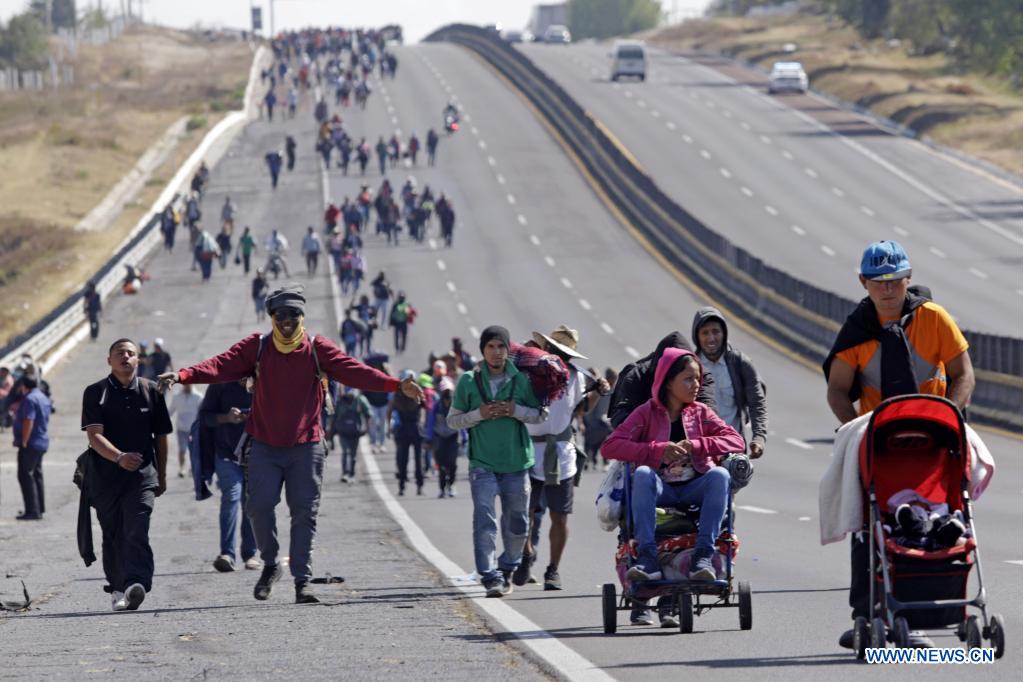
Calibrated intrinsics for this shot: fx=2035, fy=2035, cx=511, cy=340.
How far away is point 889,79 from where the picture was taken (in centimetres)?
10056

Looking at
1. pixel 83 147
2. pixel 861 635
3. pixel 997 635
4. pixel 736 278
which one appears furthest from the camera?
pixel 83 147

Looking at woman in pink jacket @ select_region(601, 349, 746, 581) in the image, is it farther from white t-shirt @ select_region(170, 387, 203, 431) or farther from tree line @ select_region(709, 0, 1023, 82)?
tree line @ select_region(709, 0, 1023, 82)

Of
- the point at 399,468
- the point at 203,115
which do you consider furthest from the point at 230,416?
the point at 203,115

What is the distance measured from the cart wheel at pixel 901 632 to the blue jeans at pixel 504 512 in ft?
15.0

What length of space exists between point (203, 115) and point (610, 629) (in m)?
94.0

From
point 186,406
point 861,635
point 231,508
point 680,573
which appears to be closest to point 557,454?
point 231,508

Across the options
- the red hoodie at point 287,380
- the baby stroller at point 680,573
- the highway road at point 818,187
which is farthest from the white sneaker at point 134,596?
the highway road at point 818,187

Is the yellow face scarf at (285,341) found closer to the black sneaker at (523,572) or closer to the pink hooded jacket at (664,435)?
the black sneaker at (523,572)

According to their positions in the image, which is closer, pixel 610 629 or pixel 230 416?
pixel 610 629

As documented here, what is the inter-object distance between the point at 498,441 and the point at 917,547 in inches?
180

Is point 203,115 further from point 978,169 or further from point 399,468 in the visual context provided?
point 399,468

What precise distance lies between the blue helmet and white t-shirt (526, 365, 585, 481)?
426 centimetres

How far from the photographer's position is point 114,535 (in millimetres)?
12258

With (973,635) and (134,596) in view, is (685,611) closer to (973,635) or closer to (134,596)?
(973,635)
